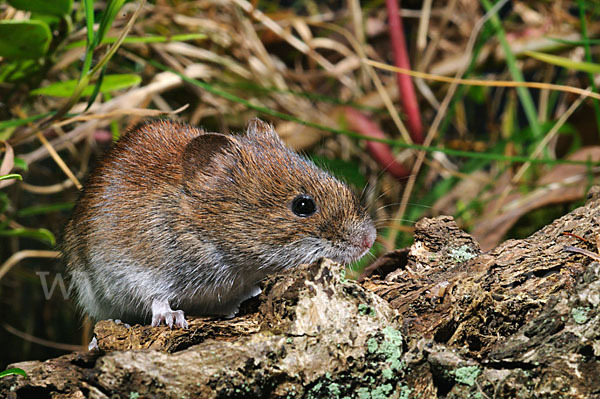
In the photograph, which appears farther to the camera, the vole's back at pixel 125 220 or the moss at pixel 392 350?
the vole's back at pixel 125 220

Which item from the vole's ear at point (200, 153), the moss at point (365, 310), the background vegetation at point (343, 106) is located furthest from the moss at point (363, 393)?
the background vegetation at point (343, 106)

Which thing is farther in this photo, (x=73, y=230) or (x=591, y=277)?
(x=73, y=230)

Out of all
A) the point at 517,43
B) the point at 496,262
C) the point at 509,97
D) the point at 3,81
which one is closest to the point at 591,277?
the point at 496,262

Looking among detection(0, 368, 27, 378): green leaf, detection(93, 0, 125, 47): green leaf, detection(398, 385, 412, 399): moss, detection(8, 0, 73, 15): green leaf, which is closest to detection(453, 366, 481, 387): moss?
detection(398, 385, 412, 399): moss

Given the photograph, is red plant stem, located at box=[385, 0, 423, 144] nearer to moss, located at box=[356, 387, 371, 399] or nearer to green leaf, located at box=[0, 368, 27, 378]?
moss, located at box=[356, 387, 371, 399]

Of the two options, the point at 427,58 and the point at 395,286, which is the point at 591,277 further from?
the point at 427,58

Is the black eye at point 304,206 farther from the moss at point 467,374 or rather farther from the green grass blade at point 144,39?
the green grass blade at point 144,39

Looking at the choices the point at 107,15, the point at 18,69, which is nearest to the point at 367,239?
the point at 107,15
